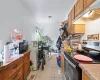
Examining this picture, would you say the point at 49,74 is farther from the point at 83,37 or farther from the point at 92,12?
the point at 92,12

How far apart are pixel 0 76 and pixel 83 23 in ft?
8.01

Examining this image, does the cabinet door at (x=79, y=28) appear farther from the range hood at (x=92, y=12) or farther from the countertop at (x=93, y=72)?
the countertop at (x=93, y=72)

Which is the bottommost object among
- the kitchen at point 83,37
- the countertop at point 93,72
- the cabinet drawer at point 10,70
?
the cabinet drawer at point 10,70

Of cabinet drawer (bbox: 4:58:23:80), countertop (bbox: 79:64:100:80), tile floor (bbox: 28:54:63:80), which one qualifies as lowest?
tile floor (bbox: 28:54:63:80)

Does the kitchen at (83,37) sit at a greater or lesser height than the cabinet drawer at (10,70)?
greater

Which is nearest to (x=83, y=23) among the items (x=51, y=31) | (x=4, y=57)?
(x=4, y=57)

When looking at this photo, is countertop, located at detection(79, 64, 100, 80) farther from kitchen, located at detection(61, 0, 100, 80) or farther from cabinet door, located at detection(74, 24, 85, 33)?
cabinet door, located at detection(74, 24, 85, 33)

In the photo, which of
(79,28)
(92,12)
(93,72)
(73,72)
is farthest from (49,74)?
(93,72)

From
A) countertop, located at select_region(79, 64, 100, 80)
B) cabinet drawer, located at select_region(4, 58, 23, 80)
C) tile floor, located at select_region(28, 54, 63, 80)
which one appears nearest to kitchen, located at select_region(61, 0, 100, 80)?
countertop, located at select_region(79, 64, 100, 80)

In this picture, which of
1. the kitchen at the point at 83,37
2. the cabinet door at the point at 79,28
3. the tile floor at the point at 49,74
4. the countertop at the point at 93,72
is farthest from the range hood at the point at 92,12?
the tile floor at the point at 49,74

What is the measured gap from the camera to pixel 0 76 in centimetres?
135

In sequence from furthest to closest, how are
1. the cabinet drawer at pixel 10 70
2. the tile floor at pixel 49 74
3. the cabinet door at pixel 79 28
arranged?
the tile floor at pixel 49 74 < the cabinet door at pixel 79 28 < the cabinet drawer at pixel 10 70

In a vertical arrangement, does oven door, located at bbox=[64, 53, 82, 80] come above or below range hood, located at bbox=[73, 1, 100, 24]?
below

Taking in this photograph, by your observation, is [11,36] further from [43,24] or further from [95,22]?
[43,24]
